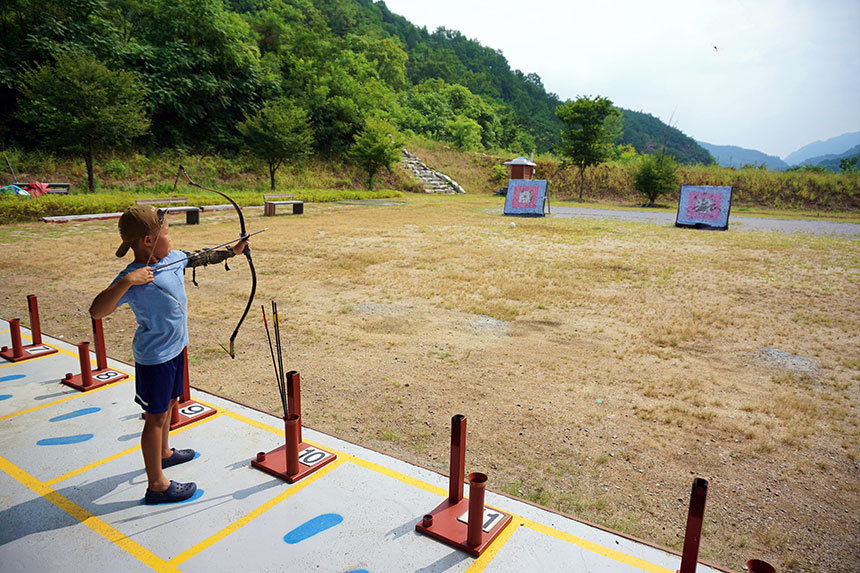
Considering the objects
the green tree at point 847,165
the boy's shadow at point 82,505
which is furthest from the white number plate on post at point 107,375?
the green tree at point 847,165

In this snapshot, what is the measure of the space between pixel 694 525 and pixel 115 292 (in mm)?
2631

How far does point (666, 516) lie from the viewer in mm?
2637

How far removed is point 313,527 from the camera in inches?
95.0

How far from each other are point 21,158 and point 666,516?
87.0ft

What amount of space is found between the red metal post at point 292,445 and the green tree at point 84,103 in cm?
1908

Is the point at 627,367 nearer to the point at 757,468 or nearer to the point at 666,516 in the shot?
the point at 757,468

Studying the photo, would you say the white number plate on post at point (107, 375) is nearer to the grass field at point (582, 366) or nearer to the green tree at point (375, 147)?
the grass field at point (582, 366)

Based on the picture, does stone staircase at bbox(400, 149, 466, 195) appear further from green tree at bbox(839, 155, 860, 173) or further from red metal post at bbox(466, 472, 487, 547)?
red metal post at bbox(466, 472, 487, 547)

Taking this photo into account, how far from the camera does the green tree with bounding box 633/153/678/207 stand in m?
27.3

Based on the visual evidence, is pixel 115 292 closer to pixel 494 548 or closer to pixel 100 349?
pixel 494 548

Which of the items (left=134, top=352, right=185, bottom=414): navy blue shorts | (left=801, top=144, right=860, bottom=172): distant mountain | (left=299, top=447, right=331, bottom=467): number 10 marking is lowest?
(left=299, top=447, right=331, bottom=467): number 10 marking

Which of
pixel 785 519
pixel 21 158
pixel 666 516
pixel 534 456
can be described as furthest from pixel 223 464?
pixel 21 158

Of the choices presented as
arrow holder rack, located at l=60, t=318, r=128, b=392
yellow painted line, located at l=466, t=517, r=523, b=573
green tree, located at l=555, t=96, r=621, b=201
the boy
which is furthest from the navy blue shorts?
green tree, located at l=555, t=96, r=621, b=201

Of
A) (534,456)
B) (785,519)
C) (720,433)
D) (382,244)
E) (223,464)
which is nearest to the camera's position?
(785,519)
